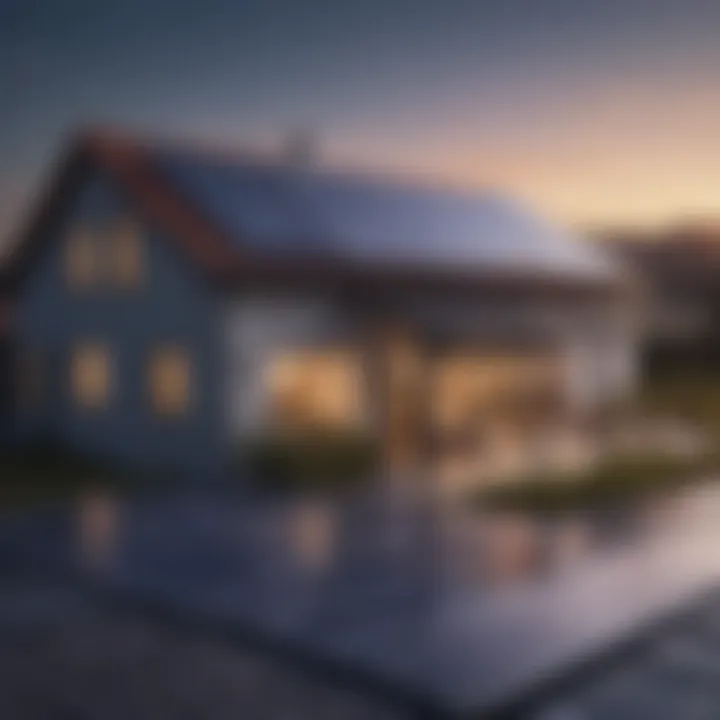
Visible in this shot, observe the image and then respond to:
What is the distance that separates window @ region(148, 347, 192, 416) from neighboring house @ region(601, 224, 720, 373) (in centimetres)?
702

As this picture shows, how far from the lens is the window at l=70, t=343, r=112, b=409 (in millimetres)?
15281

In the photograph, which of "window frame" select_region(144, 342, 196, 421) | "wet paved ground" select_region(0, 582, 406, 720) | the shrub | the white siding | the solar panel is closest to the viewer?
"wet paved ground" select_region(0, 582, 406, 720)

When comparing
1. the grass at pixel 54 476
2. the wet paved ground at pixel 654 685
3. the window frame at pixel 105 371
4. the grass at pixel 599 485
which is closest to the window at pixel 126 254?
the window frame at pixel 105 371

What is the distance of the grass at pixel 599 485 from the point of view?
470 inches

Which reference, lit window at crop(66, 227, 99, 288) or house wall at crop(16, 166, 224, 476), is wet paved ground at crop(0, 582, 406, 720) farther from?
lit window at crop(66, 227, 99, 288)

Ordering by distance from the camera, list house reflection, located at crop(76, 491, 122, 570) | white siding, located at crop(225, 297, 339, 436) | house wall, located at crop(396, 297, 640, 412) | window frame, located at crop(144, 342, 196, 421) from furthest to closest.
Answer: house wall, located at crop(396, 297, 640, 412) < window frame, located at crop(144, 342, 196, 421) < white siding, located at crop(225, 297, 339, 436) < house reflection, located at crop(76, 491, 122, 570)

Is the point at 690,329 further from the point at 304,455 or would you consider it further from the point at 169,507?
the point at 169,507

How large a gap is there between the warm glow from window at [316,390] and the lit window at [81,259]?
143 inches

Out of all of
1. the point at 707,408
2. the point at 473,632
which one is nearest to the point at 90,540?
the point at 473,632

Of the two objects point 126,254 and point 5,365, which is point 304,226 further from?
point 5,365

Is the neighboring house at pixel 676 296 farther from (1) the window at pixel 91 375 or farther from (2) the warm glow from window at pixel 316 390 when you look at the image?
(1) the window at pixel 91 375

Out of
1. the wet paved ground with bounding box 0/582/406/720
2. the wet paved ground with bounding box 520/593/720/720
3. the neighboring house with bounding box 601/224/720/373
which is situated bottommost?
the wet paved ground with bounding box 520/593/720/720

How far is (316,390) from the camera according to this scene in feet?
48.2

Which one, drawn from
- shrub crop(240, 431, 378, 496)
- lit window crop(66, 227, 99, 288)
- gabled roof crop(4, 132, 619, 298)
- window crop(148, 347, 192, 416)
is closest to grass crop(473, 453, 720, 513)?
shrub crop(240, 431, 378, 496)
